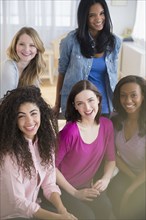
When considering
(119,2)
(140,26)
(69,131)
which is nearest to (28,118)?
(69,131)

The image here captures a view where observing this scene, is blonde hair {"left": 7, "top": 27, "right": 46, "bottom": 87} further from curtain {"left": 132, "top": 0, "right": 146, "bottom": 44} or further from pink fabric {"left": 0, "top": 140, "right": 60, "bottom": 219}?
curtain {"left": 132, "top": 0, "right": 146, "bottom": 44}

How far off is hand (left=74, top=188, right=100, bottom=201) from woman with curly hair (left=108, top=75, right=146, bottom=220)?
0.07m

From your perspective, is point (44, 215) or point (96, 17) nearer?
point (44, 215)

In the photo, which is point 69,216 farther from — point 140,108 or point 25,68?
point 25,68

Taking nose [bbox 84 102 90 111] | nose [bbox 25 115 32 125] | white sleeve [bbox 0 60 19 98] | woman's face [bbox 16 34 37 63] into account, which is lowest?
nose [bbox 25 115 32 125]

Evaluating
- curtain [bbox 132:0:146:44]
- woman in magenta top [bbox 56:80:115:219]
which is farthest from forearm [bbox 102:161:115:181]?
curtain [bbox 132:0:146:44]

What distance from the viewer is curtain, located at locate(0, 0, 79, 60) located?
2.35 m

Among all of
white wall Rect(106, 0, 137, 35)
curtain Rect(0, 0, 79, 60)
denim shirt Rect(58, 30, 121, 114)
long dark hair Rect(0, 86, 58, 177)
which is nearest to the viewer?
long dark hair Rect(0, 86, 58, 177)

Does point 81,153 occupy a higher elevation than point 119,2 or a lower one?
lower

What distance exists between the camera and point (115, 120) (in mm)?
771

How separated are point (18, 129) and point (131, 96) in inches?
11.2

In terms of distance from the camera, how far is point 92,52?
81 centimetres

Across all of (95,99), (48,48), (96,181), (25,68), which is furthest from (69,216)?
(48,48)

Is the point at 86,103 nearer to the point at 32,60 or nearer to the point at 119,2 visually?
the point at 32,60
